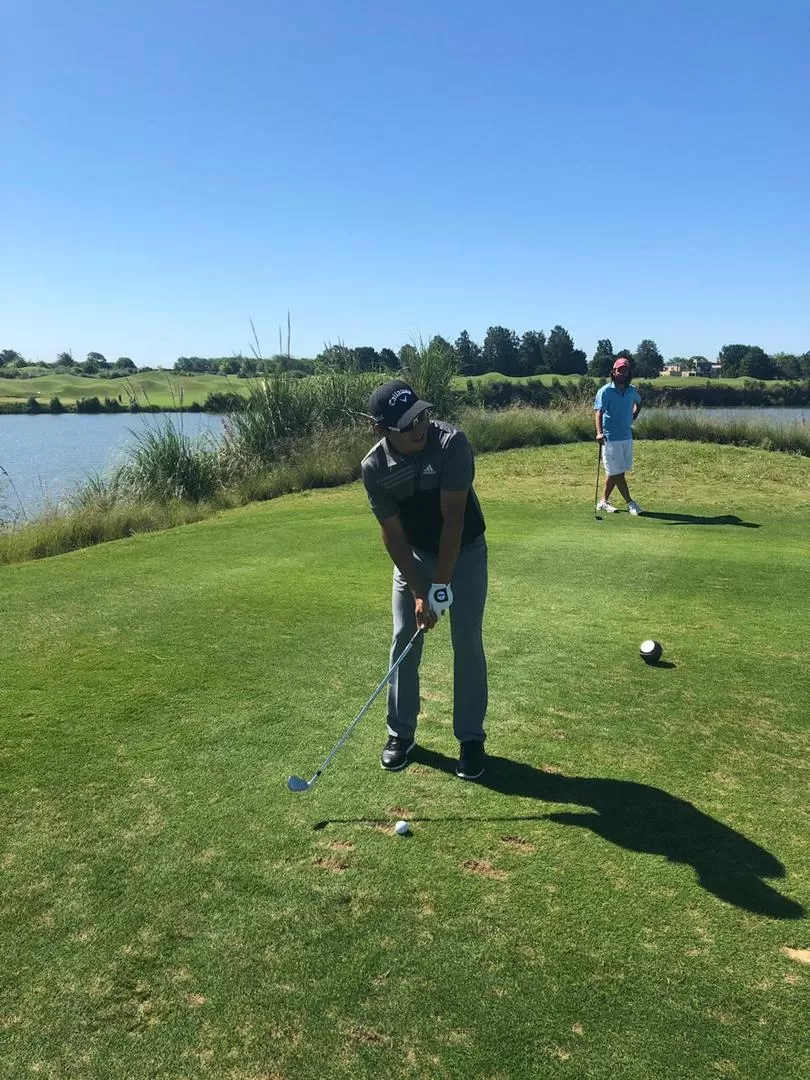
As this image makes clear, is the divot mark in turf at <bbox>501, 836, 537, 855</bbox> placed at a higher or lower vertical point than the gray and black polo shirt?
lower

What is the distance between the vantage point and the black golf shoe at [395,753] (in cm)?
458

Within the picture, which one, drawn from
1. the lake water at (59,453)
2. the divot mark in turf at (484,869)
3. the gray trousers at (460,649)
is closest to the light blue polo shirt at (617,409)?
the gray trousers at (460,649)

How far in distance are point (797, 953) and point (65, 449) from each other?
2541 cm

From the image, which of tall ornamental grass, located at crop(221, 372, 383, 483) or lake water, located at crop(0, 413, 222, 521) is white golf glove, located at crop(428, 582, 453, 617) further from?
tall ornamental grass, located at crop(221, 372, 383, 483)

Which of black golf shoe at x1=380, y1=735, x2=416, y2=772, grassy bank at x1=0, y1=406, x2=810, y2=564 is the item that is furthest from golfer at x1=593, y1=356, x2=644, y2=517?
black golf shoe at x1=380, y1=735, x2=416, y2=772

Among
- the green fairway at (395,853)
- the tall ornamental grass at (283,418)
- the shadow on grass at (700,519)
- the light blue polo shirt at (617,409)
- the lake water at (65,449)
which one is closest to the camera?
the green fairway at (395,853)

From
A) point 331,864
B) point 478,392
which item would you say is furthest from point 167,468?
point 331,864

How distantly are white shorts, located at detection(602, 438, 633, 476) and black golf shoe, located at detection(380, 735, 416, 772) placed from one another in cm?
950

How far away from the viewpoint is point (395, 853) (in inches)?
146

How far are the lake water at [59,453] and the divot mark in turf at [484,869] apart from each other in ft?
46.8

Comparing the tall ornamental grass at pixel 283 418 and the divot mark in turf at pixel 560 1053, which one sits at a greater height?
the tall ornamental grass at pixel 283 418

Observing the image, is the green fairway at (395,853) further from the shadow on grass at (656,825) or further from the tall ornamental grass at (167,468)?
the tall ornamental grass at (167,468)

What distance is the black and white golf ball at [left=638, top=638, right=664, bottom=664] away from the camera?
20.3 ft

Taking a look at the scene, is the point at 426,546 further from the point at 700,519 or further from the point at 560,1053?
the point at 700,519
